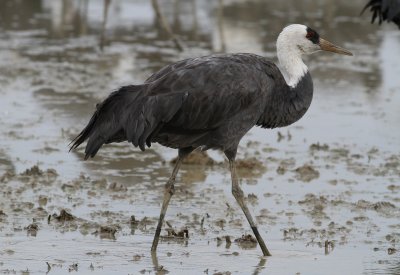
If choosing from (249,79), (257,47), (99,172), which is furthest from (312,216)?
(257,47)

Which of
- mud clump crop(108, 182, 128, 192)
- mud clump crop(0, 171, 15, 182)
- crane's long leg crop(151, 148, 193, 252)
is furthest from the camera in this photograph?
mud clump crop(0, 171, 15, 182)

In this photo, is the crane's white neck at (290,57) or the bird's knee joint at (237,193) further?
the crane's white neck at (290,57)

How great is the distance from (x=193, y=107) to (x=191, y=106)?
1 cm

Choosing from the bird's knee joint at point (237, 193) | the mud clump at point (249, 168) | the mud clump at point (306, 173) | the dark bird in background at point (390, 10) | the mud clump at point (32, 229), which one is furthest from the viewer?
the dark bird in background at point (390, 10)

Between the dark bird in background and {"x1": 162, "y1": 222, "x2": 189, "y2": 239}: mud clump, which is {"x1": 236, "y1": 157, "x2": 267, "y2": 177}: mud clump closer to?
{"x1": 162, "y1": 222, "x2": 189, "y2": 239}: mud clump

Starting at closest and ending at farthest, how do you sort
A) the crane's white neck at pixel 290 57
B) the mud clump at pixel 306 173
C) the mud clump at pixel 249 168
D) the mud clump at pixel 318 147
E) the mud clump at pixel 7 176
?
the crane's white neck at pixel 290 57 → the mud clump at pixel 7 176 → the mud clump at pixel 306 173 → the mud clump at pixel 249 168 → the mud clump at pixel 318 147

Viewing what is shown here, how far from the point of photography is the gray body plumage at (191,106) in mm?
6977

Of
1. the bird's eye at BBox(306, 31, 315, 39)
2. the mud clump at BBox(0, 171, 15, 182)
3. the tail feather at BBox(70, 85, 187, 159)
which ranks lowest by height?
the mud clump at BBox(0, 171, 15, 182)

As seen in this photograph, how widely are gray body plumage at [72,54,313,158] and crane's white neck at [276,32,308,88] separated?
0.32 m

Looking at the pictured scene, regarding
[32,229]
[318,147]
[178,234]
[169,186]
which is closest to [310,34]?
[169,186]

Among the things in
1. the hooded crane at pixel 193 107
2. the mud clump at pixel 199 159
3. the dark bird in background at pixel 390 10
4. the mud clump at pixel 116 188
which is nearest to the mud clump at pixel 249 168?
the mud clump at pixel 199 159

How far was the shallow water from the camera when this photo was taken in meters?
6.93

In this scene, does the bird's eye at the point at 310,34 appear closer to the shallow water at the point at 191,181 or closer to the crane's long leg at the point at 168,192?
the crane's long leg at the point at 168,192

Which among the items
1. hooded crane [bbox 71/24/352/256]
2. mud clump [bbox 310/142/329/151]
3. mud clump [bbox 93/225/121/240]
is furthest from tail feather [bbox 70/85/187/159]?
mud clump [bbox 310/142/329/151]
